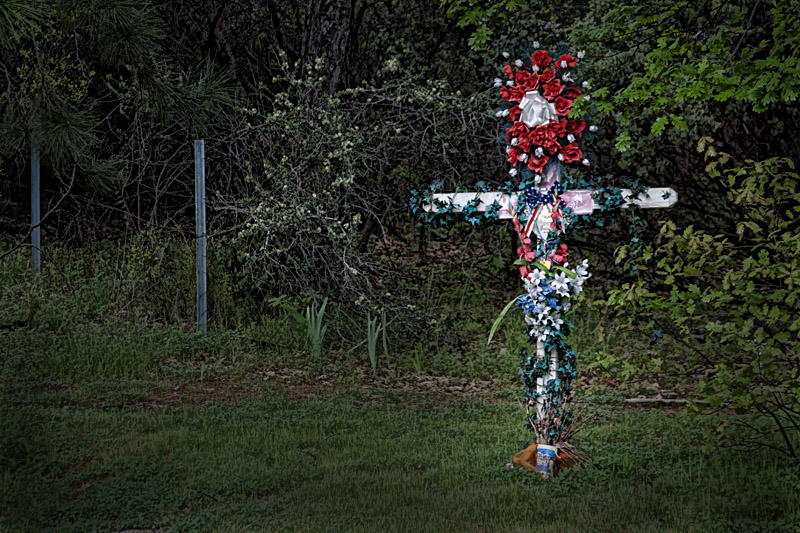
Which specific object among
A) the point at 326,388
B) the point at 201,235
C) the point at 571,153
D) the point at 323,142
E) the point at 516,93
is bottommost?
the point at 326,388

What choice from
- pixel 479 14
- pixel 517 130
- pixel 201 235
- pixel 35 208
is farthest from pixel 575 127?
pixel 35 208

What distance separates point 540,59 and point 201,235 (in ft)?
16.1

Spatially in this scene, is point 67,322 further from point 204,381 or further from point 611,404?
point 611,404

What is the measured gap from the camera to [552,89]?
17.5ft

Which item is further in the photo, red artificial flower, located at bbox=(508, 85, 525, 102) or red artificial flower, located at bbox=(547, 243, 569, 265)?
red artificial flower, located at bbox=(508, 85, 525, 102)

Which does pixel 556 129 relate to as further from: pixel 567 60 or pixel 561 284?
pixel 561 284

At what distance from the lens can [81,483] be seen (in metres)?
5.11

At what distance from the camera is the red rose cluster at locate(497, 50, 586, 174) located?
5.30m

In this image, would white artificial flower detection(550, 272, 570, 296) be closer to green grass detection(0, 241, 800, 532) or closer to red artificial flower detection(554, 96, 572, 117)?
green grass detection(0, 241, 800, 532)

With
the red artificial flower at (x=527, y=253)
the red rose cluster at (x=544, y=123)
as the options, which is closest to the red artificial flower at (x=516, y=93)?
the red rose cluster at (x=544, y=123)

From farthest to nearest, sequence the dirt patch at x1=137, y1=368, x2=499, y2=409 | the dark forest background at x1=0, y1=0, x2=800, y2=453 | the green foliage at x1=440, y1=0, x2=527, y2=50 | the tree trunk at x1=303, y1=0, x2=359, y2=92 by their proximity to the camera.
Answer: the tree trunk at x1=303, y1=0, x2=359, y2=92 → the green foliage at x1=440, y1=0, x2=527, y2=50 → the dark forest background at x1=0, y1=0, x2=800, y2=453 → the dirt patch at x1=137, y1=368, x2=499, y2=409

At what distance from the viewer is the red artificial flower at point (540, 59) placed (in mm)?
5359

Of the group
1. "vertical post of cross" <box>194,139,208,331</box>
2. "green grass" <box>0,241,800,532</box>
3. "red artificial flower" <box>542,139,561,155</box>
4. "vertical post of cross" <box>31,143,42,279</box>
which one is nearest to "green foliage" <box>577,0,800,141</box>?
"red artificial flower" <box>542,139,561,155</box>

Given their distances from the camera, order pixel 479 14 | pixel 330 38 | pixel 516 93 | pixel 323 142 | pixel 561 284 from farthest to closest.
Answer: pixel 330 38 < pixel 479 14 < pixel 323 142 < pixel 516 93 < pixel 561 284
